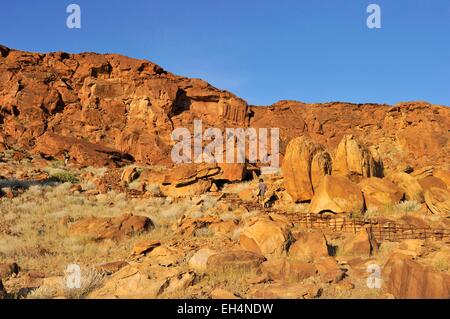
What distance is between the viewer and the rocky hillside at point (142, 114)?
34750mm

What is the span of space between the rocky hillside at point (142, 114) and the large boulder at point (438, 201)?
71.9ft

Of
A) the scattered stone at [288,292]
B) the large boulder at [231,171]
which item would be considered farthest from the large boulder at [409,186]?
the scattered stone at [288,292]

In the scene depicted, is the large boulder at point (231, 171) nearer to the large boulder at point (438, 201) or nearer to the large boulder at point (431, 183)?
the large boulder at point (431, 183)

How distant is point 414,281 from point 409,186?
37.1ft

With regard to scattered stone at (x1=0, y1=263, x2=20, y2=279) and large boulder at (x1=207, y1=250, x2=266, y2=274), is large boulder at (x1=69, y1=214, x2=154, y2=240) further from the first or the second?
large boulder at (x1=207, y1=250, x2=266, y2=274)

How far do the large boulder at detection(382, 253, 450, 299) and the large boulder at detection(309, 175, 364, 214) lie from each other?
736 cm

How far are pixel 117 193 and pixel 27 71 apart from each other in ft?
81.8

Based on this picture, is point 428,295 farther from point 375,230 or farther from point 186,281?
point 375,230

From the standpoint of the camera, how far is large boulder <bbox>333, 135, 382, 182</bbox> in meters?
17.8

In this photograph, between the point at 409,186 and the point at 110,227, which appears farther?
the point at 409,186

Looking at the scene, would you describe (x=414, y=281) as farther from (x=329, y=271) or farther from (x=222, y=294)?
(x=222, y=294)

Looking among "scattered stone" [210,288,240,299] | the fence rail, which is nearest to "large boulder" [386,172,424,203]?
the fence rail

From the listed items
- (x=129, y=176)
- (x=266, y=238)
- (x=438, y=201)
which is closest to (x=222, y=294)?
(x=266, y=238)

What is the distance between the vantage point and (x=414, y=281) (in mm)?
6168
